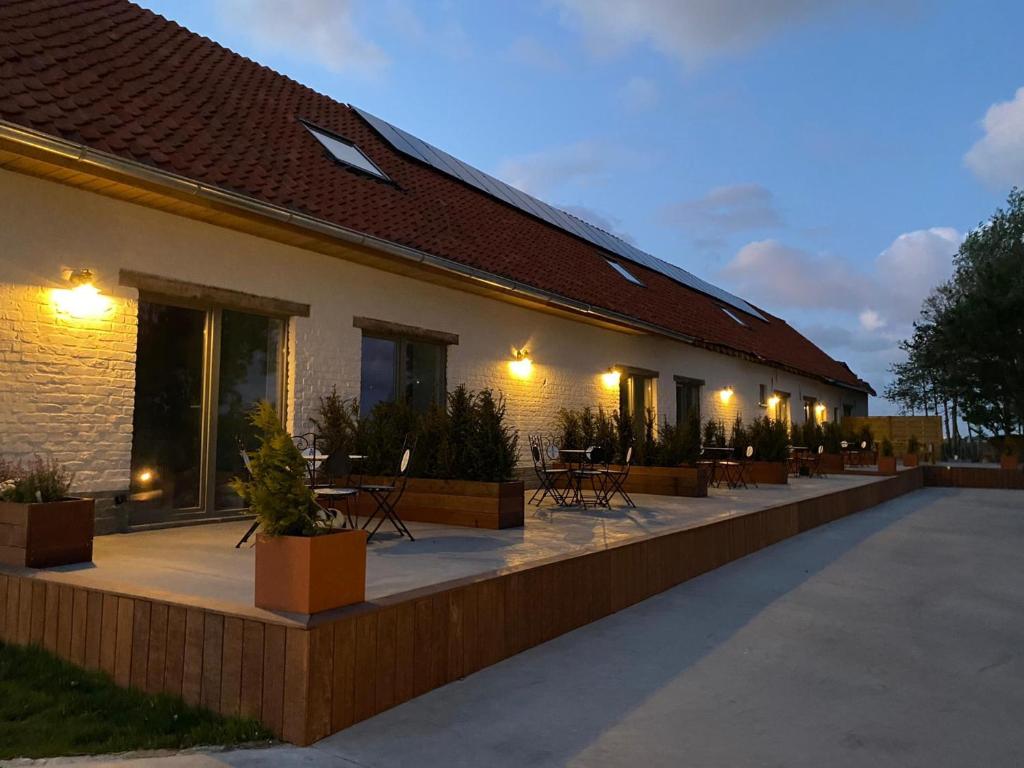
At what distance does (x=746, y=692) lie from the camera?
3549mm

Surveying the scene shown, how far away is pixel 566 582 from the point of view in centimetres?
453

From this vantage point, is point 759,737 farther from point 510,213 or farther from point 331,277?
point 510,213

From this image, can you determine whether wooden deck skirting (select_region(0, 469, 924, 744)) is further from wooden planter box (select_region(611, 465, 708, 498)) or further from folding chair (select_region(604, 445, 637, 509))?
wooden planter box (select_region(611, 465, 708, 498))

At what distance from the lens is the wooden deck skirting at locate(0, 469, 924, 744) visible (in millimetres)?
2947

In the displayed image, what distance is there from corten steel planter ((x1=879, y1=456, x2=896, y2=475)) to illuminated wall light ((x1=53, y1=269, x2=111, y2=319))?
48.9 ft

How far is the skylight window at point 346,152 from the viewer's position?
9.60m

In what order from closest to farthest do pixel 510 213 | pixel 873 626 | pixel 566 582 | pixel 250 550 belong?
pixel 566 582
pixel 873 626
pixel 250 550
pixel 510 213

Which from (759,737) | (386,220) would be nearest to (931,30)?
(386,220)

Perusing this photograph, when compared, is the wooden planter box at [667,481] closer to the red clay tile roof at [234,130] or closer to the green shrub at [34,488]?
the red clay tile roof at [234,130]

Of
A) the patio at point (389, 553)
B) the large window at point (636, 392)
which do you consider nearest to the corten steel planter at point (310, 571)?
the patio at point (389, 553)

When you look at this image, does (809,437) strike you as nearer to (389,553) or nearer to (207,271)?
(389,553)

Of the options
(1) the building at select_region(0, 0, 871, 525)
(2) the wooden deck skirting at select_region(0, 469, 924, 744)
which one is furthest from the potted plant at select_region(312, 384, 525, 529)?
(2) the wooden deck skirting at select_region(0, 469, 924, 744)

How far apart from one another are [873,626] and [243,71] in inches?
403

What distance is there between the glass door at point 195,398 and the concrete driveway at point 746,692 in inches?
159
